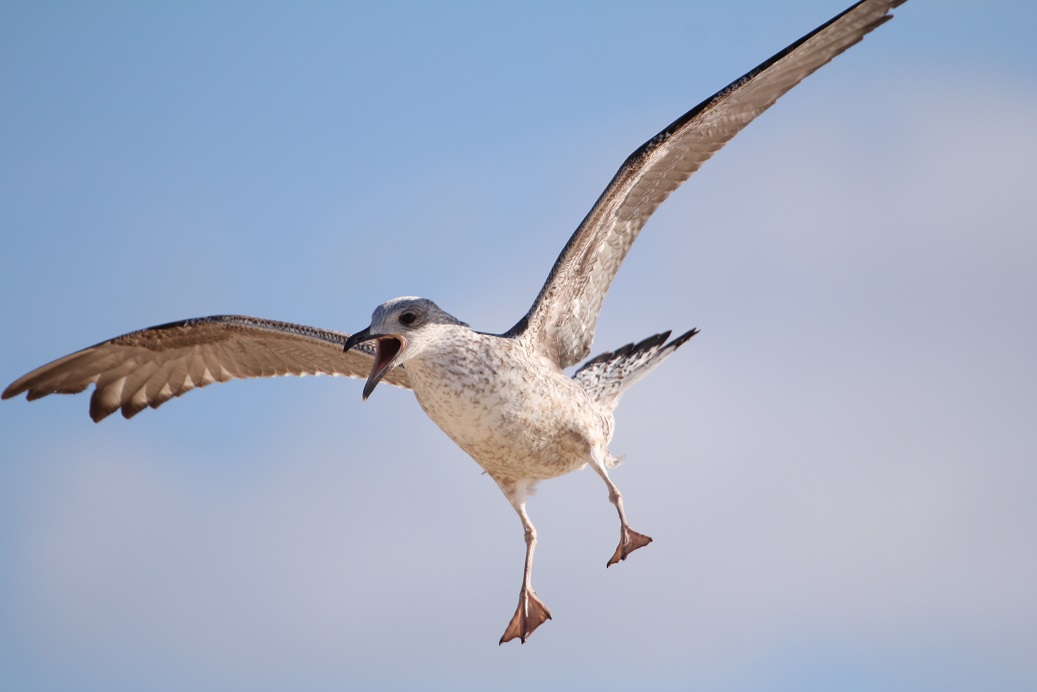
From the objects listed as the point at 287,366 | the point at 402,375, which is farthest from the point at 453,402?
the point at 287,366

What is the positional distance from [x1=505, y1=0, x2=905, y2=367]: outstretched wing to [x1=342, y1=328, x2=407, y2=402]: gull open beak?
127 cm

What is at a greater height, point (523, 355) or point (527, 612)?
point (523, 355)

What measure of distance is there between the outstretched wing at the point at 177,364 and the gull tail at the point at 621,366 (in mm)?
1904

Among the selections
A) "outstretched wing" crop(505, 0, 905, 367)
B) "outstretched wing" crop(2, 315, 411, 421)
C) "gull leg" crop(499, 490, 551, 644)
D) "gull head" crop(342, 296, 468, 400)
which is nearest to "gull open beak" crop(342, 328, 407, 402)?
"gull head" crop(342, 296, 468, 400)

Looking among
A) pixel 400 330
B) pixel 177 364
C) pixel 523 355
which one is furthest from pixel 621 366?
pixel 177 364

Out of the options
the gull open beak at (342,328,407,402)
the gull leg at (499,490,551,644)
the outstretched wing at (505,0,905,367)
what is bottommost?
the gull leg at (499,490,551,644)

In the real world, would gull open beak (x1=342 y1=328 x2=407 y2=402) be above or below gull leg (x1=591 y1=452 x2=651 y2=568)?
above

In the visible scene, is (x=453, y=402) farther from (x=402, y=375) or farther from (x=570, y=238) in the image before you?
(x=402, y=375)

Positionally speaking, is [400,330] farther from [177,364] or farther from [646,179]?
[177,364]

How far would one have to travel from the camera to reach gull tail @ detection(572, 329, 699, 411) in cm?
1216

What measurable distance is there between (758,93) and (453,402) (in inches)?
153

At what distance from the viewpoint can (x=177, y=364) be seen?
1337cm

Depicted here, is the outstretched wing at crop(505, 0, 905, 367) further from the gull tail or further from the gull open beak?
the gull open beak

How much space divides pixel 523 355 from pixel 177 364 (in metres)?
4.36
